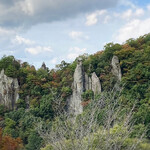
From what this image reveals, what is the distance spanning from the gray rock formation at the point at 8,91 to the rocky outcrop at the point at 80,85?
5245 mm

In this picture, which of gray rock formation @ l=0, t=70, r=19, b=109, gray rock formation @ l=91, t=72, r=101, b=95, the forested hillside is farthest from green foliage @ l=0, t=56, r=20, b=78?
gray rock formation @ l=91, t=72, r=101, b=95

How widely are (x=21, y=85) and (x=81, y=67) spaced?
6.10 meters

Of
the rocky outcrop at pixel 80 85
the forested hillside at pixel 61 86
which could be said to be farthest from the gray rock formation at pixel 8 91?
the rocky outcrop at pixel 80 85

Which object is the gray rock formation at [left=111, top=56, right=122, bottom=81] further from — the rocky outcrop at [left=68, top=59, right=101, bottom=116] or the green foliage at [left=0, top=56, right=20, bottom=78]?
the green foliage at [left=0, top=56, right=20, bottom=78]

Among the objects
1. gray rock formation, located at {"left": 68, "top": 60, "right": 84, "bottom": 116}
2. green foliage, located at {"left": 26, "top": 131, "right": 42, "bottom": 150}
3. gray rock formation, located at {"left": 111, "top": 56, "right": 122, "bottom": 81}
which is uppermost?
gray rock formation, located at {"left": 111, "top": 56, "right": 122, "bottom": 81}

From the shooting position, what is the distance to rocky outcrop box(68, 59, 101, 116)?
22297 millimetres

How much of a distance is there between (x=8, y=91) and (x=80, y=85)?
6.83 metres

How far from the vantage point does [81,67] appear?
76.5ft

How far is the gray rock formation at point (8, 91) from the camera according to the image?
23.5 m

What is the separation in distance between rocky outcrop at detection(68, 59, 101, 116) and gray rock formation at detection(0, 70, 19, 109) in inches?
206

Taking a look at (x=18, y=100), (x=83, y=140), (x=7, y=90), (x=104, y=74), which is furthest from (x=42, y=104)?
(x=83, y=140)

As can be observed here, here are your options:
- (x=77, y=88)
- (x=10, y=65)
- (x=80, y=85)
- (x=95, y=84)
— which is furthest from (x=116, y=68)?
(x=10, y=65)

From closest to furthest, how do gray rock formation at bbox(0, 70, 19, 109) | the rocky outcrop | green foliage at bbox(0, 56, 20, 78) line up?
the rocky outcrop, gray rock formation at bbox(0, 70, 19, 109), green foliage at bbox(0, 56, 20, 78)

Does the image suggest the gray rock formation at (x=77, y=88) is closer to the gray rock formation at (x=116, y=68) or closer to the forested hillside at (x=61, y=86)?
the forested hillside at (x=61, y=86)
